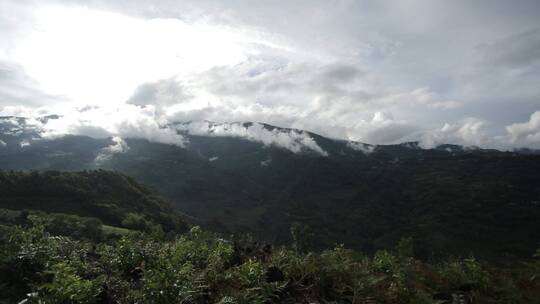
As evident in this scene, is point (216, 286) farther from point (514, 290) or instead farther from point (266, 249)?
point (514, 290)

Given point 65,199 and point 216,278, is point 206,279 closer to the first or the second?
point 216,278

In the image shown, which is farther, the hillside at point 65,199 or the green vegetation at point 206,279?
the hillside at point 65,199

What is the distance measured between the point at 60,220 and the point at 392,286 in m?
108

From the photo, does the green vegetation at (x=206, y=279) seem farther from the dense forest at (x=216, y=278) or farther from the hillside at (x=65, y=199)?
the hillside at (x=65, y=199)

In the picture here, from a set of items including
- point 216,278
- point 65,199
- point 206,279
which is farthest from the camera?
point 65,199

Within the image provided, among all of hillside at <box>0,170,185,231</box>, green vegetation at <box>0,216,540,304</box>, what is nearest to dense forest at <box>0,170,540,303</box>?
green vegetation at <box>0,216,540,304</box>

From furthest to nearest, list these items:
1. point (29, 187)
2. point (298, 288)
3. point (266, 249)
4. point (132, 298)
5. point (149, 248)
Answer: point (29, 187), point (266, 249), point (149, 248), point (298, 288), point (132, 298)

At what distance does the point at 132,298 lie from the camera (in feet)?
29.0

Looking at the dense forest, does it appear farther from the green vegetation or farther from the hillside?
the hillside

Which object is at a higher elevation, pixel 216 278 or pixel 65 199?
pixel 216 278

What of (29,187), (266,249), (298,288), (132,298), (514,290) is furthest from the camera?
(29,187)

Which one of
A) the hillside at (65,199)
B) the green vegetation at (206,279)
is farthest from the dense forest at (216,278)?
the hillside at (65,199)

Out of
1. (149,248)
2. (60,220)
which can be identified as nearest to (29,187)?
(60,220)

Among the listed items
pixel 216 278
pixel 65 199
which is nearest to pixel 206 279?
pixel 216 278
